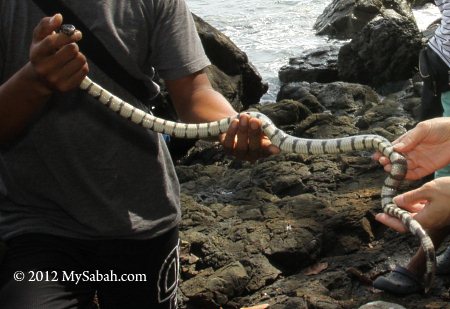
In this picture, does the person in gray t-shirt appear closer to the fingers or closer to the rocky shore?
the fingers

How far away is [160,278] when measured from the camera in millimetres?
3416

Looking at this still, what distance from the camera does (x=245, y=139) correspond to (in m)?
3.54

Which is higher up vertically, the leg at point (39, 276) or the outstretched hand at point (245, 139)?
the outstretched hand at point (245, 139)

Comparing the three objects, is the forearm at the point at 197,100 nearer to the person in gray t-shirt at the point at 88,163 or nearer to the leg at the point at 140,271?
the person in gray t-shirt at the point at 88,163

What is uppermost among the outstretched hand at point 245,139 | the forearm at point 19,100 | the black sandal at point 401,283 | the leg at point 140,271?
the forearm at point 19,100

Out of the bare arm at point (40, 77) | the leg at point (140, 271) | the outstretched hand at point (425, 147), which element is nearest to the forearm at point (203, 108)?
the leg at point (140, 271)

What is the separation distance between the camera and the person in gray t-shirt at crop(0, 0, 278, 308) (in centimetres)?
298

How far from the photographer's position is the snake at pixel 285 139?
3.25m

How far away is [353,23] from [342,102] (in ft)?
26.9

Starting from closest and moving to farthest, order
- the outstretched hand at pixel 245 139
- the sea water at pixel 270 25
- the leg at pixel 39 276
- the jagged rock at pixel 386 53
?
the leg at pixel 39 276
the outstretched hand at pixel 245 139
the jagged rock at pixel 386 53
the sea water at pixel 270 25

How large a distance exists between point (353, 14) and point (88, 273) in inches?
706

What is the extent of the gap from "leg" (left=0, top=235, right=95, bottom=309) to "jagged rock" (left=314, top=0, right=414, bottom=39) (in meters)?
16.7

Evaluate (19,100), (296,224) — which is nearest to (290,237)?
(296,224)

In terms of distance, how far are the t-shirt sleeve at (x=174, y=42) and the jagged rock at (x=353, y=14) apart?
1600cm
